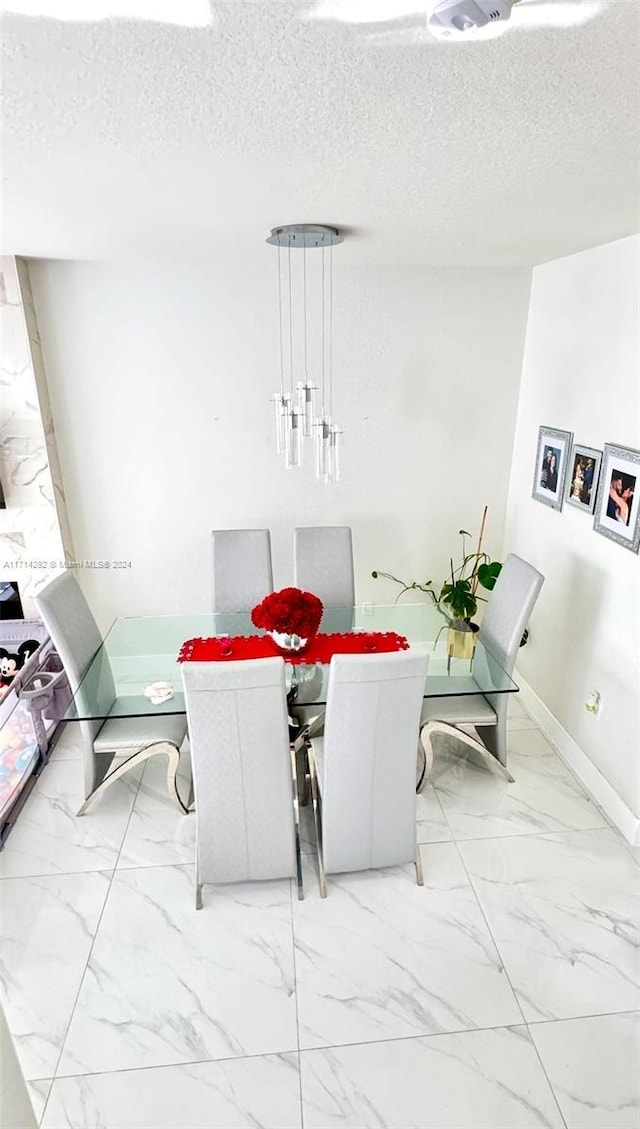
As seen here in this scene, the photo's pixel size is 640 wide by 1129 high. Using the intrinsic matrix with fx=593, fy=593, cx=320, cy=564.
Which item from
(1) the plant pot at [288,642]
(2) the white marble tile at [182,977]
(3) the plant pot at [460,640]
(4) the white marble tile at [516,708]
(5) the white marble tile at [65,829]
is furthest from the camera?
(4) the white marble tile at [516,708]

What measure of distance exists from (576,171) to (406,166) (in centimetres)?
48

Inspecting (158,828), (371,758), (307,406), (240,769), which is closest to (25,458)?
(307,406)

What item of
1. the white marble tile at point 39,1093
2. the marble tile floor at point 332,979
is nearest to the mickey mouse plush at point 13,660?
the marble tile floor at point 332,979

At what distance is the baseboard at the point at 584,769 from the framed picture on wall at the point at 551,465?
3.87 feet

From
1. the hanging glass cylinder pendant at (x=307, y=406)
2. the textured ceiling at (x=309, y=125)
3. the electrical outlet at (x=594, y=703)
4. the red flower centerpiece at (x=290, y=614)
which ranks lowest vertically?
the electrical outlet at (x=594, y=703)

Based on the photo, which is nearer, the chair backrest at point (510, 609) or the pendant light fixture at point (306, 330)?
the chair backrest at point (510, 609)

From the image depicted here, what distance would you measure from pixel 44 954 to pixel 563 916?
1917 millimetres

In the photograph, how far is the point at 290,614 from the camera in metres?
2.60

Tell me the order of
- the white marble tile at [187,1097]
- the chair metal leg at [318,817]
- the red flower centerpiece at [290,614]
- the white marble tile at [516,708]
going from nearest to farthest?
the white marble tile at [187,1097] < the chair metal leg at [318,817] < the red flower centerpiece at [290,614] < the white marble tile at [516,708]

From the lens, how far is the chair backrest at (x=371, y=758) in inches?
79.5

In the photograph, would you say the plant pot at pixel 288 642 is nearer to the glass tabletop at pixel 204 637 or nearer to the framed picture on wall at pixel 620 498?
the glass tabletop at pixel 204 637

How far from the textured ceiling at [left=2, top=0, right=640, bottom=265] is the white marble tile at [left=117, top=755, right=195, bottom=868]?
249 cm

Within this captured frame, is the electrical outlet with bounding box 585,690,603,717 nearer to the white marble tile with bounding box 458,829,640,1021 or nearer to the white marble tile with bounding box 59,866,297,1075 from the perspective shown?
the white marble tile with bounding box 458,829,640,1021

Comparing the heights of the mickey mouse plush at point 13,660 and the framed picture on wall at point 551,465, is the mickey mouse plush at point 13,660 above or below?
below
